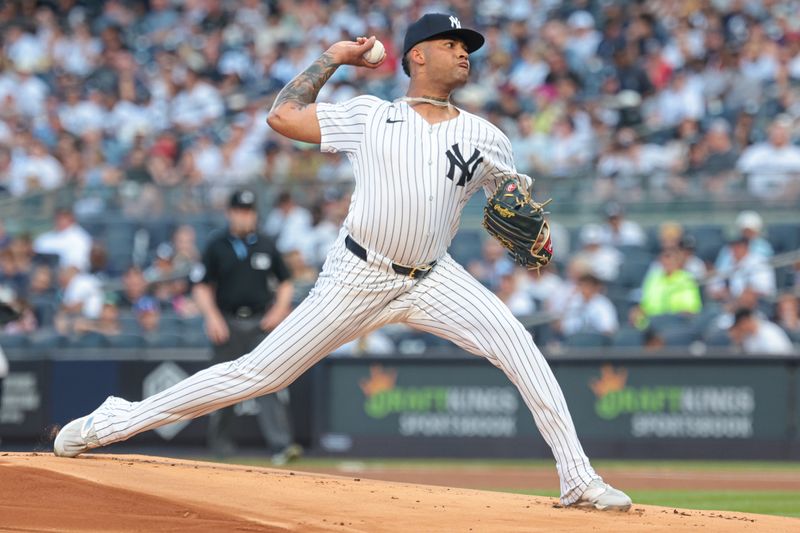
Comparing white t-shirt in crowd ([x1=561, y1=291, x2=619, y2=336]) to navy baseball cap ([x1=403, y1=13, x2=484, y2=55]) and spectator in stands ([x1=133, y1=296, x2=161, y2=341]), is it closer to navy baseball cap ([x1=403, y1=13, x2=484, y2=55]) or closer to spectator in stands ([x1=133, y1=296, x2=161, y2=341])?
spectator in stands ([x1=133, y1=296, x2=161, y2=341])

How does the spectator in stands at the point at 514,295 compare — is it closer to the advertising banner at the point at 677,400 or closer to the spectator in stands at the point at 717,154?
the advertising banner at the point at 677,400

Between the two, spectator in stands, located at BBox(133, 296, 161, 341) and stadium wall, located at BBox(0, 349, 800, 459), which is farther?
spectator in stands, located at BBox(133, 296, 161, 341)

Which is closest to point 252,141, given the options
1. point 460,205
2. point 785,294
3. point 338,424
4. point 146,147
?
point 146,147

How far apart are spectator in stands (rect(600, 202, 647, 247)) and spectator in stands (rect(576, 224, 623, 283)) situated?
0.28ft

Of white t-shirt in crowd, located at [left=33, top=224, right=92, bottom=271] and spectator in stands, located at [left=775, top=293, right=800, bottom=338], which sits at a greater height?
white t-shirt in crowd, located at [left=33, top=224, right=92, bottom=271]

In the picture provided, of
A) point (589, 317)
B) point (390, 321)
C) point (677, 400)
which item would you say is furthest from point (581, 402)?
point (390, 321)

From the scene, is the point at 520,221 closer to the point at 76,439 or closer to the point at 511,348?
the point at 511,348

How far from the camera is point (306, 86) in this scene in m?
6.07

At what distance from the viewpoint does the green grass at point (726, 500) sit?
803 centimetres

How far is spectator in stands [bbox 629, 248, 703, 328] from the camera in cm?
1325

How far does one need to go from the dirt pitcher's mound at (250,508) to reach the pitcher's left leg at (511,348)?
20cm

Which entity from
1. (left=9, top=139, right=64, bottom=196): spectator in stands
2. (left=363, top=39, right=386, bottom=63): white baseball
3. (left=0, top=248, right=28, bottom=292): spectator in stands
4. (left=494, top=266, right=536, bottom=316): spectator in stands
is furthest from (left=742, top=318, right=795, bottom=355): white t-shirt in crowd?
(left=9, top=139, right=64, bottom=196): spectator in stands

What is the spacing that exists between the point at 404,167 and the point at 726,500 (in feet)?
13.0

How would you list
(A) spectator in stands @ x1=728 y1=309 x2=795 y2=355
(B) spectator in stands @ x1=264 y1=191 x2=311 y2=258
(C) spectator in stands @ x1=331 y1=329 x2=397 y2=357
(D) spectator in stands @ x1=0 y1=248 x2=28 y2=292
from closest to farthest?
(A) spectator in stands @ x1=728 y1=309 x2=795 y2=355, (C) spectator in stands @ x1=331 y1=329 x2=397 y2=357, (B) spectator in stands @ x1=264 y1=191 x2=311 y2=258, (D) spectator in stands @ x1=0 y1=248 x2=28 y2=292
